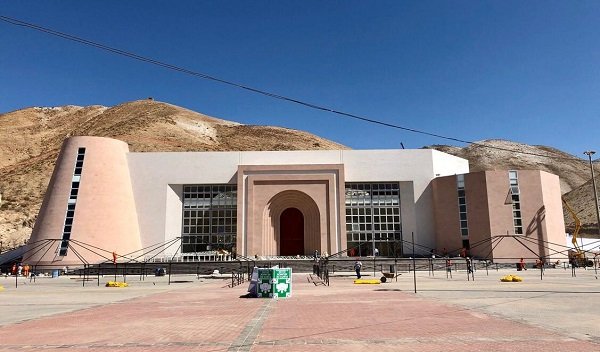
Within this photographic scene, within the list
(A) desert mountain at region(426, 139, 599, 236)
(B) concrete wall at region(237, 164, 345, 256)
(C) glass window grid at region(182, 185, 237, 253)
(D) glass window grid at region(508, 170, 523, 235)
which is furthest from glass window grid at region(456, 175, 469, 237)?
(A) desert mountain at region(426, 139, 599, 236)

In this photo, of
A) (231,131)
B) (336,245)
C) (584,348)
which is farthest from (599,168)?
(584,348)

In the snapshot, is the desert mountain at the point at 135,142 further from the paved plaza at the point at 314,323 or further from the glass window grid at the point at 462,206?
the paved plaza at the point at 314,323

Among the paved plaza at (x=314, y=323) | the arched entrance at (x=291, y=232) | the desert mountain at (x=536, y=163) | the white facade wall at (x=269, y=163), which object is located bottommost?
the paved plaza at (x=314, y=323)

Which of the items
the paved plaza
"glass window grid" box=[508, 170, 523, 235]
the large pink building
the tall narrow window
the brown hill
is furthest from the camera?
the brown hill

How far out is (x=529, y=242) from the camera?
3841cm

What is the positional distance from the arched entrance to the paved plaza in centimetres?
2852

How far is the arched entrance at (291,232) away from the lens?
149 ft

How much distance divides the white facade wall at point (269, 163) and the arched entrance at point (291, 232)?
5618mm

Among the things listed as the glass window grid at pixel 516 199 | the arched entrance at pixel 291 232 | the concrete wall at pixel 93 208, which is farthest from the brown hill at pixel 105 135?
the glass window grid at pixel 516 199

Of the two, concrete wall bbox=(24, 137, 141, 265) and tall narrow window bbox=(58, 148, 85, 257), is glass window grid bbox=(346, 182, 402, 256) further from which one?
tall narrow window bbox=(58, 148, 85, 257)

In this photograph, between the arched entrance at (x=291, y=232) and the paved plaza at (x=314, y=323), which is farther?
the arched entrance at (x=291, y=232)

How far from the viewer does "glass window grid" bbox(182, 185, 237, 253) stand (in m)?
43.6

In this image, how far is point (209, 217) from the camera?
144ft

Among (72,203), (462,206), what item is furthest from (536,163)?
(72,203)
